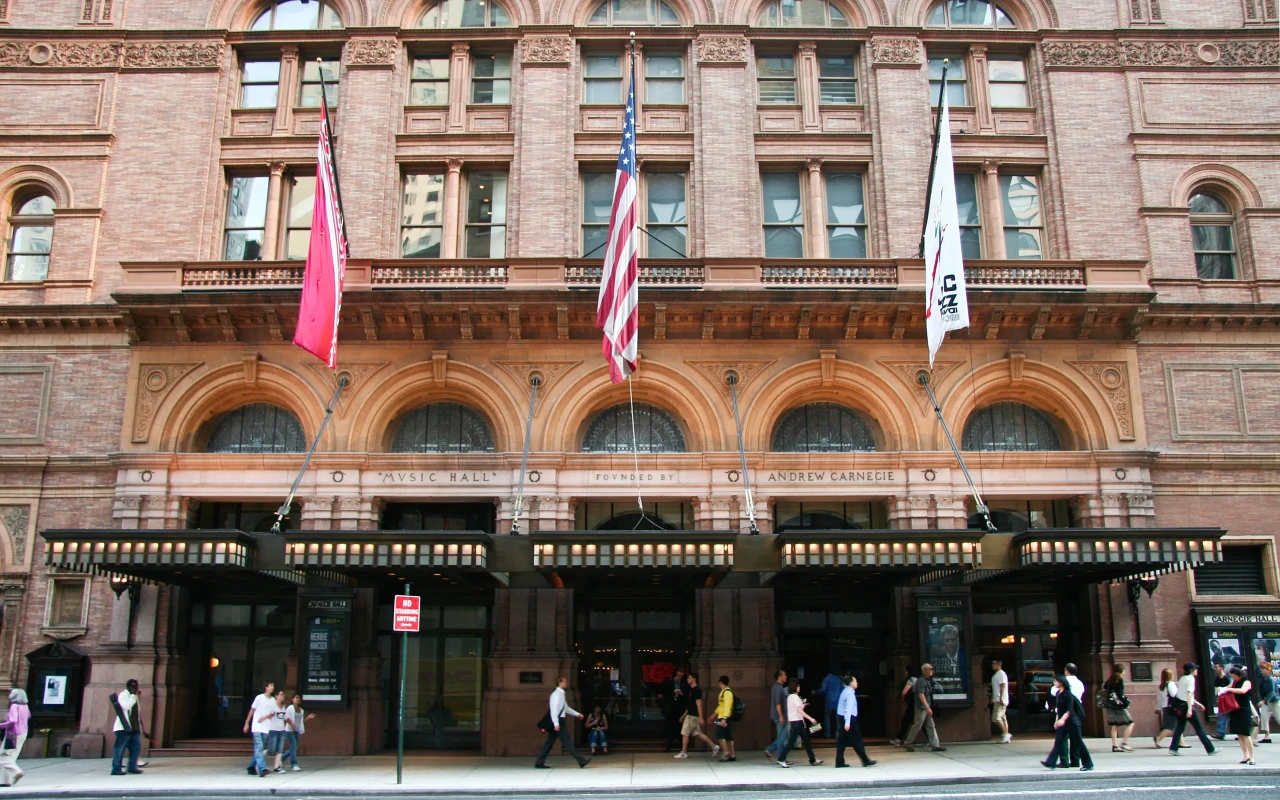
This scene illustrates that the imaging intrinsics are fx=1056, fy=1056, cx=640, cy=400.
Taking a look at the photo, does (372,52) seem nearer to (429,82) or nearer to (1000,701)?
(429,82)

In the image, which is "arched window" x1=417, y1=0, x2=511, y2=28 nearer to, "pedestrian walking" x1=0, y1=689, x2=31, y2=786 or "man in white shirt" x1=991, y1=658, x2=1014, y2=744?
"pedestrian walking" x1=0, y1=689, x2=31, y2=786

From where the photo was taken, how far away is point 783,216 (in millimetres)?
26359

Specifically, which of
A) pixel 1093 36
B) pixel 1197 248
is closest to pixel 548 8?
pixel 1093 36

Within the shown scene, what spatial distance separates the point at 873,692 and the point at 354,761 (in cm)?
1123

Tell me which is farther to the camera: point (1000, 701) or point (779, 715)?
point (1000, 701)

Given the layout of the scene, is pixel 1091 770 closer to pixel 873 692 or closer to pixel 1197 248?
pixel 873 692

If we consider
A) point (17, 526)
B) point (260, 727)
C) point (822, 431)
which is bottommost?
point (260, 727)

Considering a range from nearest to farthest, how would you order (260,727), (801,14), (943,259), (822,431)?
(260,727) → (943,259) → (822,431) → (801,14)

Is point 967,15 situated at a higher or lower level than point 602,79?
higher

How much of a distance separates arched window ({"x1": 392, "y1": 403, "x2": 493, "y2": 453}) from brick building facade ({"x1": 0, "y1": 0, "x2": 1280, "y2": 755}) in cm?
7

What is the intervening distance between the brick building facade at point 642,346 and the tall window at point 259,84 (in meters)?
0.16

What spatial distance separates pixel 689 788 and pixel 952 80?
1930cm

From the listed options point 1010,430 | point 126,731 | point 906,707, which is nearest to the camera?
point 126,731

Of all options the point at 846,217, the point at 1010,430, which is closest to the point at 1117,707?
Answer: the point at 1010,430
